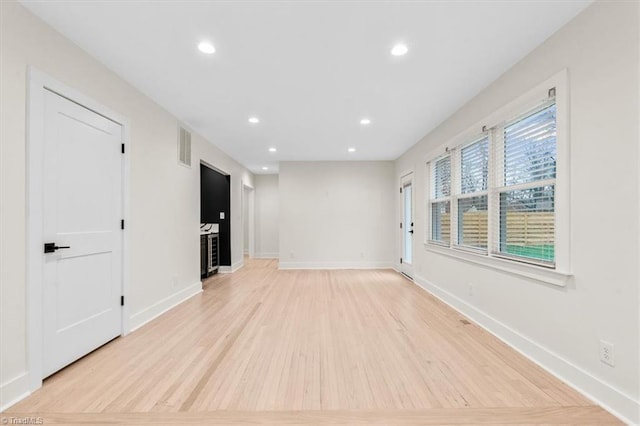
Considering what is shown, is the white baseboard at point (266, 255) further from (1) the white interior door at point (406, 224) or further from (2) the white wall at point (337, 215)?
(1) the white interior door at point (406, 224)

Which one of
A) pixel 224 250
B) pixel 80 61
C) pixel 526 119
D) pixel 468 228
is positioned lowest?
pixel 224 250

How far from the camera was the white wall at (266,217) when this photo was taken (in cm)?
900

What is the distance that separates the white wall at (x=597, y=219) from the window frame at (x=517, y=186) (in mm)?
57

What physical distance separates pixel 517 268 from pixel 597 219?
0.84 metres

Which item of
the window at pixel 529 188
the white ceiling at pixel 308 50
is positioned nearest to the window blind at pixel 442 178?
the white ceiling at pixel 308 50

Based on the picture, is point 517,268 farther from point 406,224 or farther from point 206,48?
point 406,224

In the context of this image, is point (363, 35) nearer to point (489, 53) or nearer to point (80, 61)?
point (489, 53)

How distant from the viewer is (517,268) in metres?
2.53

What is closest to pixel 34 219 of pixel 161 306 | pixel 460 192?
pixel 161 306

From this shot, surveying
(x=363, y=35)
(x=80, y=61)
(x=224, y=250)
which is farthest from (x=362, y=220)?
(x=80, y=61)

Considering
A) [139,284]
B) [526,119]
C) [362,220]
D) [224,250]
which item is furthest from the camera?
[362,220]

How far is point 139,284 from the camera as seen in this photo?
3141mm

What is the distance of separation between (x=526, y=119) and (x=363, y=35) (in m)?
1.64

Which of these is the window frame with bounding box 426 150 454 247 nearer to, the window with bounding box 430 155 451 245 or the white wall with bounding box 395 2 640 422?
the window with bounding box 430 155 451 245
